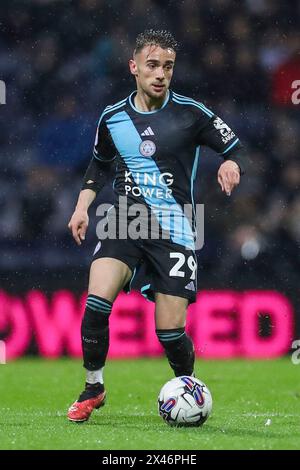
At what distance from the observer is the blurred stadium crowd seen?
10.8m

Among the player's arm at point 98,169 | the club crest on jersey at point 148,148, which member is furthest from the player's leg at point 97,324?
the club crest on jersey at point 148,148

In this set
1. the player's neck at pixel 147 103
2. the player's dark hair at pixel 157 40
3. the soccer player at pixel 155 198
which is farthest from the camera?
the player's neck at pixel 147 103

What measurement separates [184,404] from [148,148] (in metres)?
1.41

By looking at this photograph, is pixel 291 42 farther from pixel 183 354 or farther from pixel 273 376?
pixel 183 354

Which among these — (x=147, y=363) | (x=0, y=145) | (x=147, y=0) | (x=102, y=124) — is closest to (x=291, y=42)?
(x=147, y=0)

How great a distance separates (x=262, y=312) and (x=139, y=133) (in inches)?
166

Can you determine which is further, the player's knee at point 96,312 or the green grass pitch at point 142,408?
the player's knee at point 96,312

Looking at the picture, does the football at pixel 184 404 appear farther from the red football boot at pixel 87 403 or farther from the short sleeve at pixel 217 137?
the short sleeve at pixel 217 137

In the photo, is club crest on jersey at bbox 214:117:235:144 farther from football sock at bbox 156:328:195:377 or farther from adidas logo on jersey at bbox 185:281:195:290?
football sock at bbox 156:328:195:377

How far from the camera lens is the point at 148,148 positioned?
6145mm

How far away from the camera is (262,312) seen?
10047 millimetres

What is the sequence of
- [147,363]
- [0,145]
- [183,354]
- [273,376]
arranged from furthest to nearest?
[0,145] < [147,363] < [273,376] < [183,354]

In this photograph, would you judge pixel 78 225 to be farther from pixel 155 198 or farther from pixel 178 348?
pixel 178 348

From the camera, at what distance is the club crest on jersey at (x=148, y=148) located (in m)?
6.13
